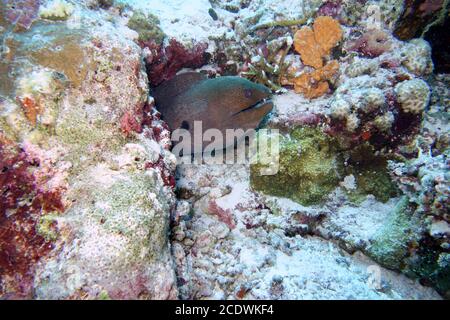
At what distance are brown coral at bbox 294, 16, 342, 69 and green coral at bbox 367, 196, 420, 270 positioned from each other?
245 cm

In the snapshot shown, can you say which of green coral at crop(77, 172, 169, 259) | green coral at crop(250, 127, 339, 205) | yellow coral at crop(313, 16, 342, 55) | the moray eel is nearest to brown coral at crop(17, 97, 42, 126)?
green coral at crop(77, 172, 169, 259)

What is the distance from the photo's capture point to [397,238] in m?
2.85

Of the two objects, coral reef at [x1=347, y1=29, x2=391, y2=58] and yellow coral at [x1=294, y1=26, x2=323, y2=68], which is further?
yellow coral at [x1=294, y1=26, x2=323, y2=68]

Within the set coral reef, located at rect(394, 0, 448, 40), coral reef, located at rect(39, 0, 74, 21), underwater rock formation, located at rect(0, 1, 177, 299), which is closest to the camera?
underwater rock formation, located at rect(0, 1, 177, 299)

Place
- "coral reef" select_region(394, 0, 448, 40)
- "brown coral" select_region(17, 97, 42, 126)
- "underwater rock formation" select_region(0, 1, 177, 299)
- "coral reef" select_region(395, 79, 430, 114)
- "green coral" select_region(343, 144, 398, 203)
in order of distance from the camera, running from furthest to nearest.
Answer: "coral reef" select_region(394, 0, 448, 40) < "green coral" select_region(343, 144, 398, 203) < "coral reef" select_region(395, 79, 430, 114) < "brown coral" select_region(17, 97, 42, 126) < "underwater rock formation" select_region(0, 1, 177, 299)

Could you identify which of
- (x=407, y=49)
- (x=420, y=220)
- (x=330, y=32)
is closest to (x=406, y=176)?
(x=420, y=220)

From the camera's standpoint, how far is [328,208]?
3.56 m

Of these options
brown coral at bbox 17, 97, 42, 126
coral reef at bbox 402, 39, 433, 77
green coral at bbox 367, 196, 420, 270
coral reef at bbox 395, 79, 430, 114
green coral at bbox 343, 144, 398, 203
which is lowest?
green coral at bbox 367, 196, 420, 270

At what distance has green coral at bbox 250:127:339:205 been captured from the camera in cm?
362

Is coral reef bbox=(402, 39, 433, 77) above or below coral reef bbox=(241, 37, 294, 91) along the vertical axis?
below

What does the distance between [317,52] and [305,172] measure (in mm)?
1993

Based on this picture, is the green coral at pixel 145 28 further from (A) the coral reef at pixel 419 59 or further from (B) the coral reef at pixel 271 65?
(A) the coral reef at pixel 419 59

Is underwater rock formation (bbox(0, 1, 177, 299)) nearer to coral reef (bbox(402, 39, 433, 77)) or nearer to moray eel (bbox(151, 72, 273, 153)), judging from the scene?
moray eel (bbox(151, 72, 273, 153))

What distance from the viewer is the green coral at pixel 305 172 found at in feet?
11.9
